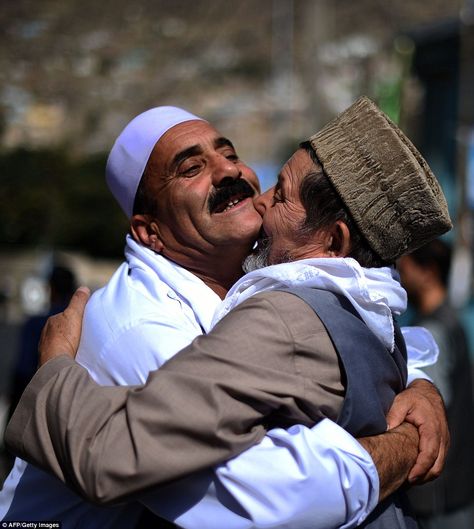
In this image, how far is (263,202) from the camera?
2389mm

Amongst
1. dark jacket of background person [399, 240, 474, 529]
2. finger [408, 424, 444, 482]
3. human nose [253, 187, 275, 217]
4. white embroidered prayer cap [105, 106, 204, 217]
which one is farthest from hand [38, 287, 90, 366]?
dark jacket of background person [399, 240, 474, 529]

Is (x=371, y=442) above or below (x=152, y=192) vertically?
below

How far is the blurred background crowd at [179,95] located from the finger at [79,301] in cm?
255

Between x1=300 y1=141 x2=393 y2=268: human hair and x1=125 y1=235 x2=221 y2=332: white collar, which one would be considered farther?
x1=125 y1=235 x2=221 y2=332: white collar

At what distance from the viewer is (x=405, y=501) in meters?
2.29

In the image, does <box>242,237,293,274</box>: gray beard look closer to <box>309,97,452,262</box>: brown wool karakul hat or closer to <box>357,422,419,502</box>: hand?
<box>309,97,452,262</box>: brown wool karakul hat

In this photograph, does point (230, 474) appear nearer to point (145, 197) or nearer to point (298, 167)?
point (298, 167)

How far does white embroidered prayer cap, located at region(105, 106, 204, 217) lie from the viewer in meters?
2.67

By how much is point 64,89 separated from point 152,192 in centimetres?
4107

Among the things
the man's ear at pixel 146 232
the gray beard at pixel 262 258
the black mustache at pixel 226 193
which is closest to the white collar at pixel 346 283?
the gray beard at pixel 262 258

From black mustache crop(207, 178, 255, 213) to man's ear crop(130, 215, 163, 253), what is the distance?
0.69ft

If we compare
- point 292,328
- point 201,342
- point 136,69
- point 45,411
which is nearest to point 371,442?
point 292,328

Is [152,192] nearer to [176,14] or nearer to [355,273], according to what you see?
[355,273]

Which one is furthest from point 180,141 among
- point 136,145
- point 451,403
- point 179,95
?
point 179,95
